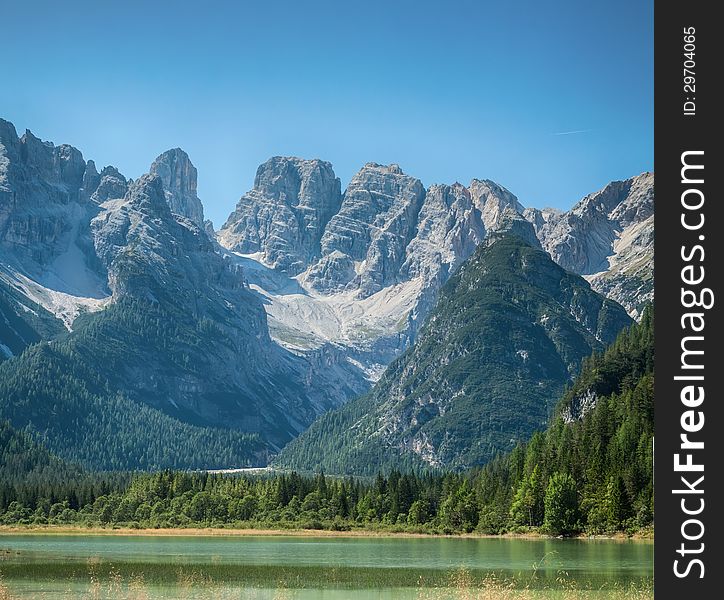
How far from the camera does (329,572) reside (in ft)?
286

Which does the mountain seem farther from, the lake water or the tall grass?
the tall grass

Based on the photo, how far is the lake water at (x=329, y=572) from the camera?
66438 mm

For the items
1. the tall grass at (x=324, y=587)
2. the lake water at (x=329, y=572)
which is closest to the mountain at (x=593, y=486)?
the lake water at (x=329, y=572)

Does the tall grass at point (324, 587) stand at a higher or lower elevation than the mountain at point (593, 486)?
lower

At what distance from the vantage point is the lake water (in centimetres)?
6644

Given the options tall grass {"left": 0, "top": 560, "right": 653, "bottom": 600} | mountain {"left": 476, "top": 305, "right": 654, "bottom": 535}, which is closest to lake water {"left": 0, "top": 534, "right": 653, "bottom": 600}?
tall grass {"left": 0, "top": 560, "right": 653, "bottom": 600}

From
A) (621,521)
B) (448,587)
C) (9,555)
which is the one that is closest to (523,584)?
(448,587)

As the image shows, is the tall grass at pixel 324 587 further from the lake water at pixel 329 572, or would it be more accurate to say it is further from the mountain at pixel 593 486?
the mountain at pixel 593 486

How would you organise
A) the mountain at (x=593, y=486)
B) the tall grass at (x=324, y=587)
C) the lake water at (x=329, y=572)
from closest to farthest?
the tall grass at (x=324, y=587)
the lake water at (x=329, y=572)
the mountain at (x=593, y=486)
